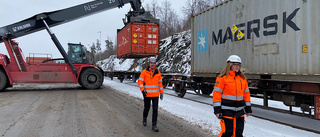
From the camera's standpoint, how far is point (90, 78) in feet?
40.1

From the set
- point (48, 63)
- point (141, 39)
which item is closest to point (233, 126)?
point (141, 39)

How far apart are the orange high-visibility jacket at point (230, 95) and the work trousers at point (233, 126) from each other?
8 cm

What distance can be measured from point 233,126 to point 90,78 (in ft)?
35.5

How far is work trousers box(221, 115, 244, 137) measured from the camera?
2.78 metres

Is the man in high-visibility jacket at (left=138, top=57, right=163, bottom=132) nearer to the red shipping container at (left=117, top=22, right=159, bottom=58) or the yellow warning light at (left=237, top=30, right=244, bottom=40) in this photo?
the yellow warning light at (left=237, top=30, right=244, bottom=40)

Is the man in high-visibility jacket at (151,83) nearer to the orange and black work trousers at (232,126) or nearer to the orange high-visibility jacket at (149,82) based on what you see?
the orange high-visibility jacket at (149,82)

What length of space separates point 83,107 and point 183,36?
2362 cm

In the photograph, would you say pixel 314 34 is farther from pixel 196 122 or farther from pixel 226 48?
pixel 196 122

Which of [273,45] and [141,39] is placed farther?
[141,39]

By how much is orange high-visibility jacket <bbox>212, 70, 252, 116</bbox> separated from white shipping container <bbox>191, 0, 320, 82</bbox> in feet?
8.71

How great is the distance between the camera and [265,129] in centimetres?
441

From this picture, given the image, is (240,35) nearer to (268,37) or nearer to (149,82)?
(268,37)

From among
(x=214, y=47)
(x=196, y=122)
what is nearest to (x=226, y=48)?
(x=214, y=47)

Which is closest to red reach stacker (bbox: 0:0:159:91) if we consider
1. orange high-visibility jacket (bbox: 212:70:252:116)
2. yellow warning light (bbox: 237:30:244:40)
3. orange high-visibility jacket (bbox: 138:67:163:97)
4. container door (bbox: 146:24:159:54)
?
container door (bbox: 146:24:159:54)
